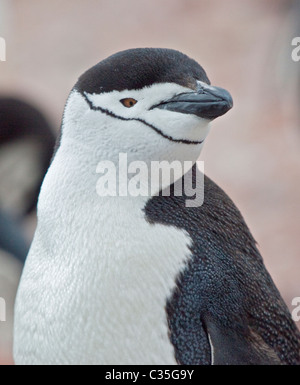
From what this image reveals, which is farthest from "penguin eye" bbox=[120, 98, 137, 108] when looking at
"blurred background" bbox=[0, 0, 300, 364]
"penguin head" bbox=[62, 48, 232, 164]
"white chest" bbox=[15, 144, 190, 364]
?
"blurred background" bbox=[0, 0, 300, 364]

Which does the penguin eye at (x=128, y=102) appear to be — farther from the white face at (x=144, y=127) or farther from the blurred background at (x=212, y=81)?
the blurred background at (x=212, y=81)

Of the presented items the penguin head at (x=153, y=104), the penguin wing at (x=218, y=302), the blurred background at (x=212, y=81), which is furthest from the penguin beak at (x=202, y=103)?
Answer: the blurred background at (x=212, y=81)

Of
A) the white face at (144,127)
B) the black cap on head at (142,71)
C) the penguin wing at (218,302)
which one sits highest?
the black cap on head at (142,71)

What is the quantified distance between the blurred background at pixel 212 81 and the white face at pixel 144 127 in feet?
5.02

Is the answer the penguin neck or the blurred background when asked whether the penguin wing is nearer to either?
the penguin neck

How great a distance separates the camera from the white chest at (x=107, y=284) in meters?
1.04

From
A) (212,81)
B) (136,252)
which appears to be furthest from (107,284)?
(212,81)

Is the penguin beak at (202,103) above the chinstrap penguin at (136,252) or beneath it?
above

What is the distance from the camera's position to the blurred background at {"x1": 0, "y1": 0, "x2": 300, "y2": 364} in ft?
8.64

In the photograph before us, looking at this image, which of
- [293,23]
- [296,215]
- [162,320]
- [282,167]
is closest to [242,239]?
[162,320]

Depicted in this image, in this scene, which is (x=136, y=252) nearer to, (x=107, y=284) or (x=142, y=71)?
(x=107, y=284)

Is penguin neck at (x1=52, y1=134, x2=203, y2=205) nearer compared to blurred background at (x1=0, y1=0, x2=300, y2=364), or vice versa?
penguin neck at (x1=52, y1=134, x2=203, y2=205)

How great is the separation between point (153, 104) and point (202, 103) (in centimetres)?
7

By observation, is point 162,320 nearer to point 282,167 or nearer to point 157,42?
point 282,167
